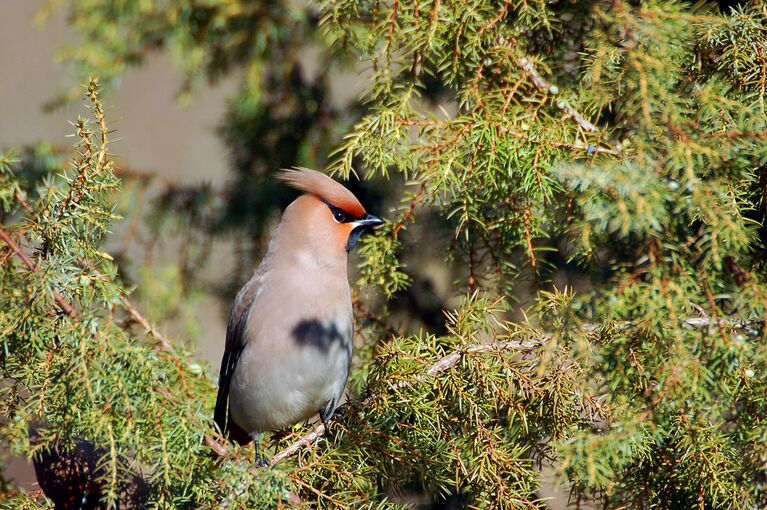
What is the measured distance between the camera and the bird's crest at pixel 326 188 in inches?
88.4

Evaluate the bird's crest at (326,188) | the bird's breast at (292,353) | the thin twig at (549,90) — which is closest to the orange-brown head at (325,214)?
the bird's crest at (326,188)

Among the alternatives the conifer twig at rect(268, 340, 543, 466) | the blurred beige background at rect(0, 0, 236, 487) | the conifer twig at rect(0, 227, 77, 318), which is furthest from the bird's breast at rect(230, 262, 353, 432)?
the blurred beige background at rect(0, 0, 236, 487)

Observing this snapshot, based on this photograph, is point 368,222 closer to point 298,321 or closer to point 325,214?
point 325,214

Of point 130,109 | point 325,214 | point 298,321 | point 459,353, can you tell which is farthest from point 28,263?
point 130,109

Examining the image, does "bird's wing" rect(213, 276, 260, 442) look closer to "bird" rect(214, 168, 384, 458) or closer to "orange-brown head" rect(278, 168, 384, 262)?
"bird" rect(214, 168, 384, 458)

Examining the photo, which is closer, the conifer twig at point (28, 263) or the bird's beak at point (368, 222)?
the conifer twig at point (28, 263)

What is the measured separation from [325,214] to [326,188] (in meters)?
0.08

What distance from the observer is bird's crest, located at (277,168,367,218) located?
2246mm

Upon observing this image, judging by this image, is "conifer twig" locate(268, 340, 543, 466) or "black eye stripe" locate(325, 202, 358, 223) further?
"black eye stripe" locate(325, 202, 358, 223)

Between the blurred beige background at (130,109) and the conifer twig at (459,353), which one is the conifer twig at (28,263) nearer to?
the conifer twig at (459,353)

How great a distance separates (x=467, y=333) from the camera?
5.26ft

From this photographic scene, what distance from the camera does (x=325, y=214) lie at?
231 centimetres

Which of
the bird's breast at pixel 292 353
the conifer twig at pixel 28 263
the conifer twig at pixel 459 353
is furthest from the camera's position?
the bird's breast at pixel 292 353

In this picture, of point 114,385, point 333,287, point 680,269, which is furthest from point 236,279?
point 680,269
